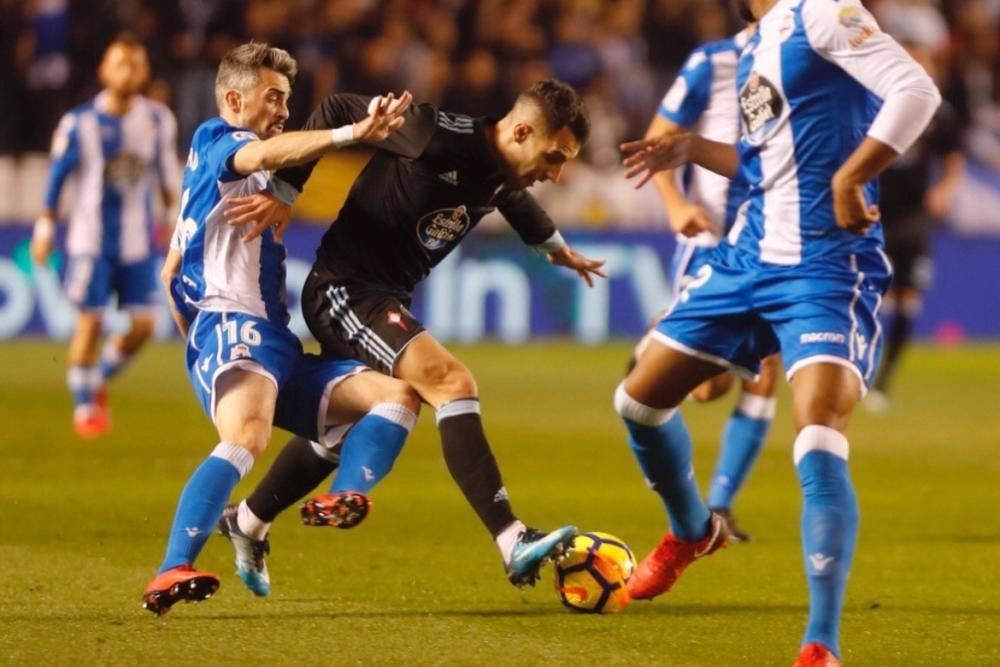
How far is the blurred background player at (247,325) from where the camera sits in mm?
5648

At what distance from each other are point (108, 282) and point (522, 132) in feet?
19.4

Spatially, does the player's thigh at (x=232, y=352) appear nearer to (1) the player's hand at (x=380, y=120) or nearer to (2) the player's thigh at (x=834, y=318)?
(1) the player's hand at (x=380, y=120)

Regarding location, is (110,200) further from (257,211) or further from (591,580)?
(591,580)

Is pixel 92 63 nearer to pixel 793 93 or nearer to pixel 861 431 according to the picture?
pixel 861 431

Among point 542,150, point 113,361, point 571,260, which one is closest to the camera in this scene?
point 542,150

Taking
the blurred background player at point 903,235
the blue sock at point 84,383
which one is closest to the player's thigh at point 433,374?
the blue sock at point 84,383

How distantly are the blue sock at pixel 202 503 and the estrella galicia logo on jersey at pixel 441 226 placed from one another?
1.02 meters

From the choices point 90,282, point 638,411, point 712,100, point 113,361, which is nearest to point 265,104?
point 638,411

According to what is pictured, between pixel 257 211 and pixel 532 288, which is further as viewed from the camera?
A: pixel 532 288

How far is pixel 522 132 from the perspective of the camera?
5.83 metres

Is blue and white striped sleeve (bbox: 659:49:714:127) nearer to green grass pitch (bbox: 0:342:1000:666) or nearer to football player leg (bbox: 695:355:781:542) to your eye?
football player leg (bbox: 695:355:781:542)

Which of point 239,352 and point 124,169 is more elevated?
point 239,352

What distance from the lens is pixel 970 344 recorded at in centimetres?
1850

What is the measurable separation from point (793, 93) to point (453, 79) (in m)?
12.7
